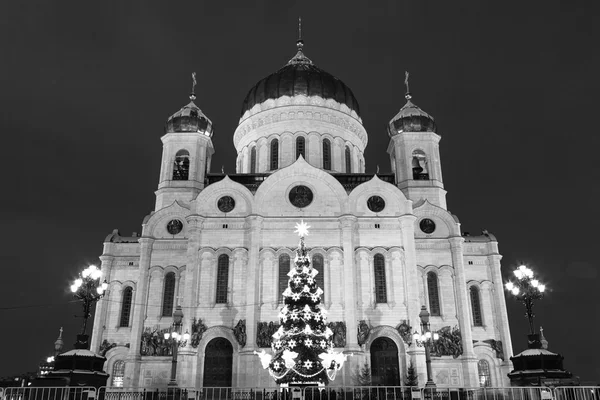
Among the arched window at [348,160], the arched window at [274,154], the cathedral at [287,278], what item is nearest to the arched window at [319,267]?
the cathedral at [287,278]

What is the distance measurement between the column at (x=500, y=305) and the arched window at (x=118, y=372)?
21223 mm

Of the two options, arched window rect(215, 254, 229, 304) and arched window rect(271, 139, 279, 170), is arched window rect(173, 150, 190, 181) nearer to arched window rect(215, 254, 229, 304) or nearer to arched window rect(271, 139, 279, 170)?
arched window rect(271, 139, 279, 170)

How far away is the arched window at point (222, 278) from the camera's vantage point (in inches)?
1137

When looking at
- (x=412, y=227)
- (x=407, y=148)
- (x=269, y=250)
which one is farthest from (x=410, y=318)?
(x=407, y=148)

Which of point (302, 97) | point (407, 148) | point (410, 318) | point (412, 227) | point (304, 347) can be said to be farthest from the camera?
point (302, 97)

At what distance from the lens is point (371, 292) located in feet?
94.7

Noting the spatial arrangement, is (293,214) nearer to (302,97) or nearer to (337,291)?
(337,291)

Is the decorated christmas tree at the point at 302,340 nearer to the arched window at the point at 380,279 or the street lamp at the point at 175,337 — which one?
the street lamp at the point at 175,337

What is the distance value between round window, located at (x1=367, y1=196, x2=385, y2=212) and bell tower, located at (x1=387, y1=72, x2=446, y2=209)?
135 inches

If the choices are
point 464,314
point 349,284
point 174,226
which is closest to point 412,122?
point 349,284

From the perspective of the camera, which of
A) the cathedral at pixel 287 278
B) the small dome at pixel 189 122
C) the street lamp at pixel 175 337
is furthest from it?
the small dome at pixel 189 122

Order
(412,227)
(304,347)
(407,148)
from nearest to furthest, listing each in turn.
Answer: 1. (304,347)
2. (412,227)
3. (407,148)

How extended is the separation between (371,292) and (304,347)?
340 inches

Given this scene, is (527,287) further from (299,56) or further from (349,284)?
(299,56)
